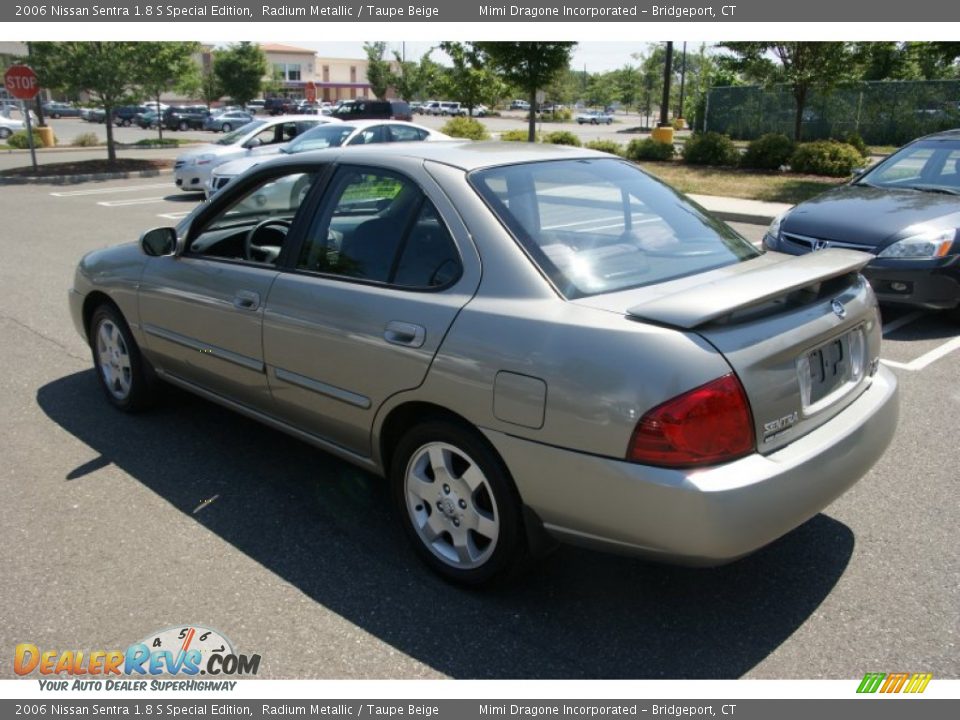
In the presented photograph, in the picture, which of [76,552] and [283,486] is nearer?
[76,552]

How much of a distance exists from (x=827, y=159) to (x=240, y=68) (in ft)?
134

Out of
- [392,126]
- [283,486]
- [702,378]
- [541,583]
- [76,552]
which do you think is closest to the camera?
[702,378]

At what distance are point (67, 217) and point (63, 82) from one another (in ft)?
27.2

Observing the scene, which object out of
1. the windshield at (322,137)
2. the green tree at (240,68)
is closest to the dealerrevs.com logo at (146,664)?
the windshield at (322,137)

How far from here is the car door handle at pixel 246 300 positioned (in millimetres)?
3841

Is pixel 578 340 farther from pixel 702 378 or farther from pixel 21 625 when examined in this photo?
pixel 21 625

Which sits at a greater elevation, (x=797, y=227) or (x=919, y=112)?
(x=919, y=112)

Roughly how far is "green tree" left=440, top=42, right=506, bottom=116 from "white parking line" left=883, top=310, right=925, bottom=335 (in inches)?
853

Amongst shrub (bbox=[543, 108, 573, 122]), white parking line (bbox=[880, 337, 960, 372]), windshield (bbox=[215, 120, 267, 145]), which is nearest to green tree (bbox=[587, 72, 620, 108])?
shrub (bbox=[543, 108, 573, 122])

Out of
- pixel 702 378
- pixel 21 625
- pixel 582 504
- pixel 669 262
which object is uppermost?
pixel 669 262

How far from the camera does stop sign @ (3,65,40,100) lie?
19.5 m

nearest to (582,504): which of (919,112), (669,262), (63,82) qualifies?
(669,262)

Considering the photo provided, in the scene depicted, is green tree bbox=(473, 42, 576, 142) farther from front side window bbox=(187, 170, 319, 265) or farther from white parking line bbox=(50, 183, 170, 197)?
front side window bbox=(187, 170, 319, 265)

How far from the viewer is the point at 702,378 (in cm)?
252
